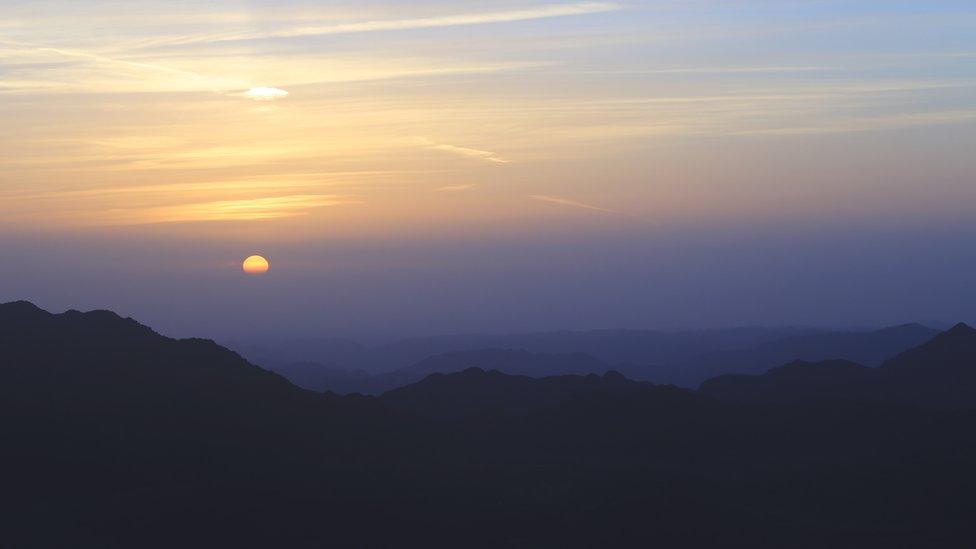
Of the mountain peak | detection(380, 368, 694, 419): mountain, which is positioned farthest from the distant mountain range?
detection(380, 368, 694, 419): mountain

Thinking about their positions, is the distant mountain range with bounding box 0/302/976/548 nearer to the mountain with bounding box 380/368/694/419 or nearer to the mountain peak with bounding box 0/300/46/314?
the mountain peak with bounding box 0/300/46/314

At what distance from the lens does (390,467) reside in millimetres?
116312

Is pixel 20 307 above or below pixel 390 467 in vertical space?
above

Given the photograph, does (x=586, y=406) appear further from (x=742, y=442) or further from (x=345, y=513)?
(x=345, y=513)

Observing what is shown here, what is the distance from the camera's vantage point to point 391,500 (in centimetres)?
10388

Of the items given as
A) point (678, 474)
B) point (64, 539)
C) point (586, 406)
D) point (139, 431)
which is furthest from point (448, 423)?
point (64, 539)

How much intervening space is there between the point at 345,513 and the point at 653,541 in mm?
29270

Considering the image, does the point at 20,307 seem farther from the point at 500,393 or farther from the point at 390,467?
the point at 500,393

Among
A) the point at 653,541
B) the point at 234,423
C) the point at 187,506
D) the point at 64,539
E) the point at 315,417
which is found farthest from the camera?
the point at 315,417

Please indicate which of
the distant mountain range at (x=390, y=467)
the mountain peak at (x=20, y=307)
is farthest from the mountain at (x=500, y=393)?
the mountain peak at (x=20, y=307)

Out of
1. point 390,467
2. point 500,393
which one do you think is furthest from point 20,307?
point 500,393

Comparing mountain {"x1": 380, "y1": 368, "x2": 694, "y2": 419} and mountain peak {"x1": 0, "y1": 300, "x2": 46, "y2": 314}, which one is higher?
mountain peak {"x1": 0, "y1": 300, "x2": 46, "y2": 314}

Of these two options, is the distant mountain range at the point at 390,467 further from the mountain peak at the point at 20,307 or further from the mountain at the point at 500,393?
the mountain at the point at 500,393

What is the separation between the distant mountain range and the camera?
3750 inches
